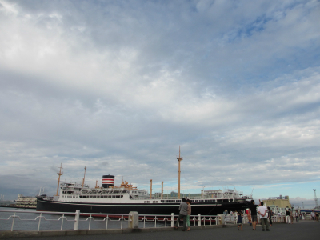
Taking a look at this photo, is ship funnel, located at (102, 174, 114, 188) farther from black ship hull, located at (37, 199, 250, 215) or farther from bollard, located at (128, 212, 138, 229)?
bollard, located at (128, 212, 138, 229)

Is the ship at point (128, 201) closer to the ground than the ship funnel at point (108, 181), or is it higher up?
closer to the ground

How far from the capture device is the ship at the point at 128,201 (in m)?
41.7

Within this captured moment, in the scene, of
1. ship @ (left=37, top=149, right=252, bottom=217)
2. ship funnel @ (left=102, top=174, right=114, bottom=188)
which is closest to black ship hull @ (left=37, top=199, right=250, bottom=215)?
ship @ (left=37, top=149, right=252, bottom=217)

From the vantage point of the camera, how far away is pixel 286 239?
1060 cm

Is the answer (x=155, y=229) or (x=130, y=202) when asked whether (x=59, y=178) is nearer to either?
(x=130, y=202)

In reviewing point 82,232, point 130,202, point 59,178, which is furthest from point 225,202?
point 59,178

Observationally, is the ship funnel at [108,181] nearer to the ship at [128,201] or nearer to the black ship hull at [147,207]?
the ship at [128,201]

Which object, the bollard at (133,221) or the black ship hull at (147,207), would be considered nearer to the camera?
the bollard at (133,221)

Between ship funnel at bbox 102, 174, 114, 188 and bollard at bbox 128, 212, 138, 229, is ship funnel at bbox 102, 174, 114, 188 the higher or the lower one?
the higher one

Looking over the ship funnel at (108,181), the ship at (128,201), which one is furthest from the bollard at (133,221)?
the ship funnel at (108,181)

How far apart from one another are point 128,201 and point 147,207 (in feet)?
18.8

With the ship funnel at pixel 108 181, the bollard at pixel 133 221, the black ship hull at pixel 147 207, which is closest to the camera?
the bollard at pixel 133 221

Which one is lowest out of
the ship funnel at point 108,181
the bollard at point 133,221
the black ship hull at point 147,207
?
the black ship hull at point 147,207

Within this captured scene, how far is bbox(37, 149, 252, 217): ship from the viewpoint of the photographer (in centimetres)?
4169
